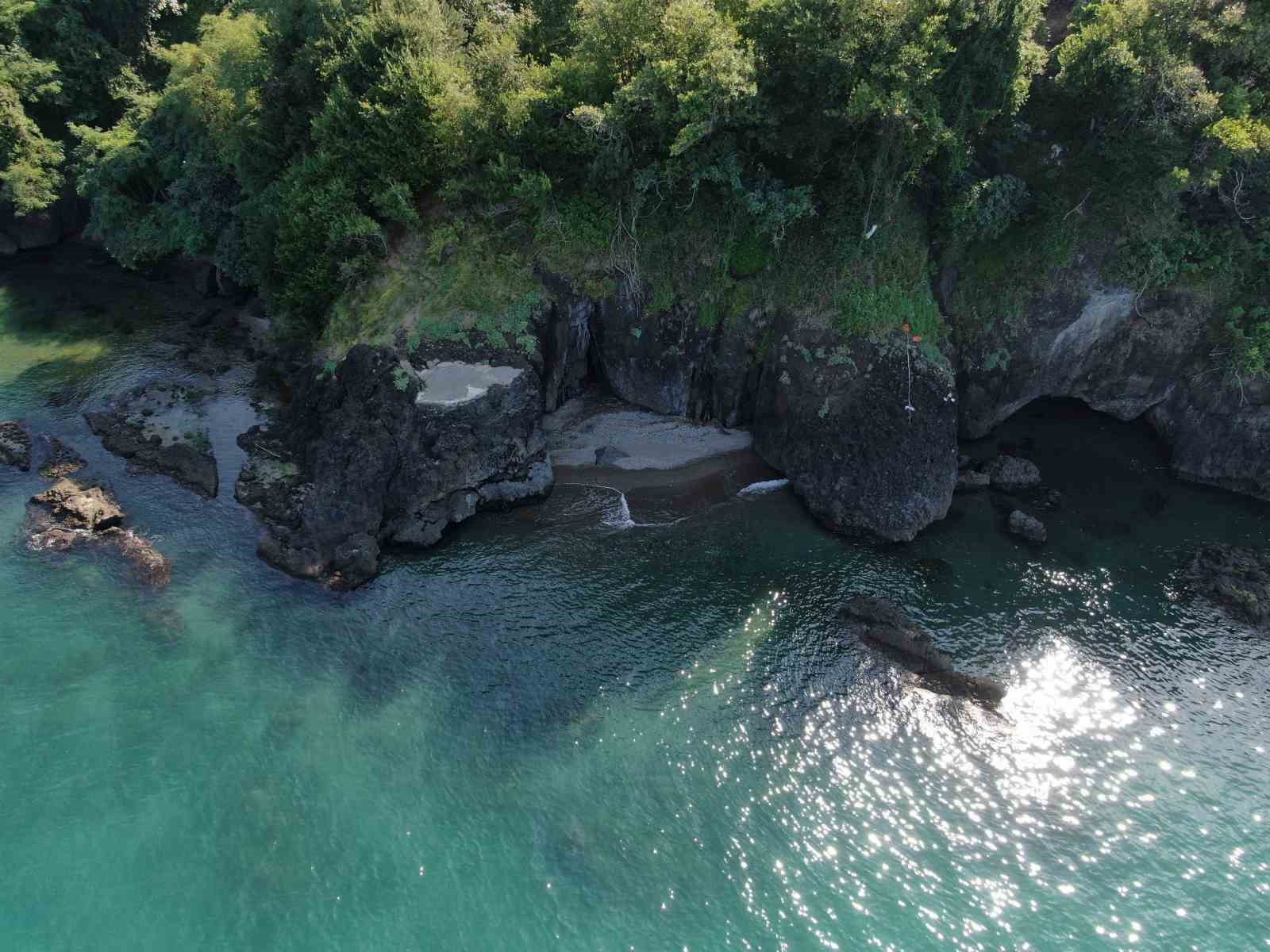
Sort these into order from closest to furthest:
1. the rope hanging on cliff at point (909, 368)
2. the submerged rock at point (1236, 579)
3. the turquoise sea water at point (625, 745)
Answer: the turquoise sea water at point (625, 745), the submerged rock at point (1236, 579), the rope hanging on cliff at point (909, 368)

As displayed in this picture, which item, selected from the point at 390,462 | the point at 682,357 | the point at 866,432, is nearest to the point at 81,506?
the point at 390,462

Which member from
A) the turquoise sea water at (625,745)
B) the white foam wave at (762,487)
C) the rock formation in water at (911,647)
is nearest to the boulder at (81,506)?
the turquoise sea water at (625,745)

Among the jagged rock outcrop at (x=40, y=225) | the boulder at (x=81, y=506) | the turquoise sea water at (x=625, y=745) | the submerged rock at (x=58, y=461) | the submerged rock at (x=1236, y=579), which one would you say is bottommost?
the turquoise sea water at (x=625, y=745)

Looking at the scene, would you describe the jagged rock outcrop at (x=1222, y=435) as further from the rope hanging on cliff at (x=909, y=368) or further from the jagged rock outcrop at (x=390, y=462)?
the jagged rock outcrop at (x=390, y=462)

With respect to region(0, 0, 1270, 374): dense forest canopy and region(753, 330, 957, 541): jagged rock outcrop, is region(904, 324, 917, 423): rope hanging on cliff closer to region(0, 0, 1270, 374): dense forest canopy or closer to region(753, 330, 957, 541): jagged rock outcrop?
→ region(753, 330, 957, 541): jagged rock outcrop

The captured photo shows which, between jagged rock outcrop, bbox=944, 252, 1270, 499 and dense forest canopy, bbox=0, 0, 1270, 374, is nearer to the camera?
dense forest canopy, bbox=0, 0, 1270, 374

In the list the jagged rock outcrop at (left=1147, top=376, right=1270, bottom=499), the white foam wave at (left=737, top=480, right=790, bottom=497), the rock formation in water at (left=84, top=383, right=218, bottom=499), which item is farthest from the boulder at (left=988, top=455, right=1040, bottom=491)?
the rock formation in water at (left=84, top=383, right=218, bottom=499)

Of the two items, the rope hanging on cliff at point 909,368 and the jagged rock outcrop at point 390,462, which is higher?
the rope hanging on cliff at point 909,368

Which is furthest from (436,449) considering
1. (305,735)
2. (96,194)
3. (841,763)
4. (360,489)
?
(96,194)
